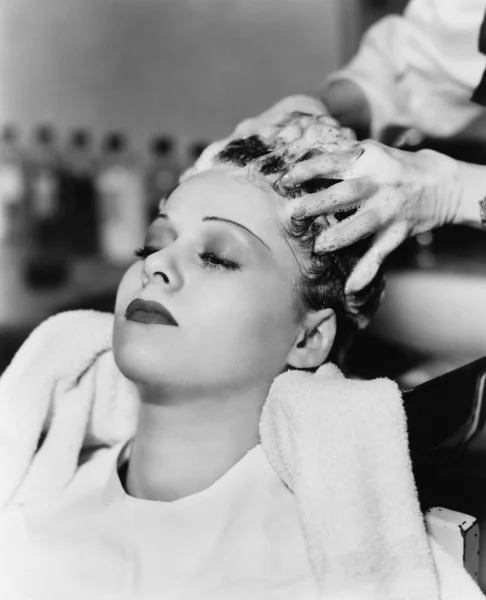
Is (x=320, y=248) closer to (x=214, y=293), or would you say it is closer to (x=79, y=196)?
(x=214, y=293)

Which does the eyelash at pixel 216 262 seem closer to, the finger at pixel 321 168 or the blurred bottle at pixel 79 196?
the finger at pixel 321 168

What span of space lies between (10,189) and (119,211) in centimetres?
36

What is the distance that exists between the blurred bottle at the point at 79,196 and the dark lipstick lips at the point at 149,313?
146 centimetres

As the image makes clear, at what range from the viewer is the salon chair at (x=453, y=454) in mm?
846

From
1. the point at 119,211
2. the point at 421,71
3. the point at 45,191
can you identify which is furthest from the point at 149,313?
the point at 45,191

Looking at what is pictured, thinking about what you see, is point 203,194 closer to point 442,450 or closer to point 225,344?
point 225,344

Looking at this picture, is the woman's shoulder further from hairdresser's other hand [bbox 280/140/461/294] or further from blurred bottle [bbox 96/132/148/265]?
blurred bottle [bbox 96/132/148/265]

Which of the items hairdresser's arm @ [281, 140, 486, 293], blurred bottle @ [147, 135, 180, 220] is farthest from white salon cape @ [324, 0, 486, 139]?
blurred bottle @ [147, 135, 180, 220]

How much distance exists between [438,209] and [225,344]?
16.6 inches

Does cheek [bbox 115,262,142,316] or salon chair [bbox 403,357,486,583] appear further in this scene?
cheek [bbox 115,262,142,316]

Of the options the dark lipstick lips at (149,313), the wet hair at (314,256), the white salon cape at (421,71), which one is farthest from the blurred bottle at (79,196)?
the dark lipstick lips at (149,313)

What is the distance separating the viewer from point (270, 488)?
3.05 ft

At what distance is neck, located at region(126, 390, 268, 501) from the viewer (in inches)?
36.6

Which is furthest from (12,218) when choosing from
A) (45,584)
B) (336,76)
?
(45,584)
